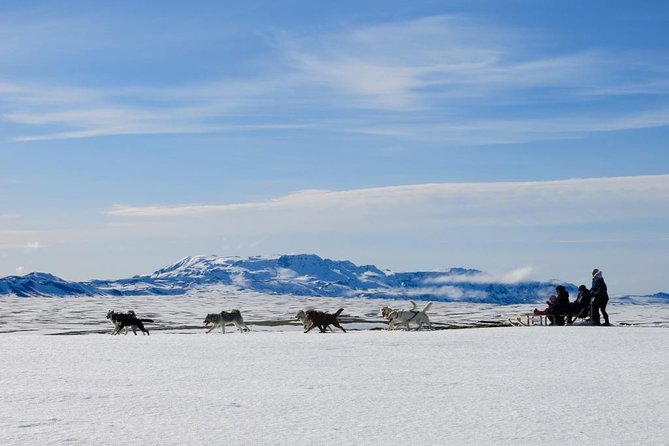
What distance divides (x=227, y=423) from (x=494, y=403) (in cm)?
357

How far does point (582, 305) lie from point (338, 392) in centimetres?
1652

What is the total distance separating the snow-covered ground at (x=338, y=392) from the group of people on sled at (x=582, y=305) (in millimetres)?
5703

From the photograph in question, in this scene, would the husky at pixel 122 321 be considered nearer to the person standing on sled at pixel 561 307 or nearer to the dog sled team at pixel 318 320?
the dog sled team at pixel 318 320

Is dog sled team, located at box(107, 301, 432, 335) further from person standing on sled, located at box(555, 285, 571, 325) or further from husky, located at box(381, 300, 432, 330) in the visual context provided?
person standing on sled, located at box(555, 285, 571, 325)

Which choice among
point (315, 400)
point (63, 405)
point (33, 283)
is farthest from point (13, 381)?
point (33, 283)

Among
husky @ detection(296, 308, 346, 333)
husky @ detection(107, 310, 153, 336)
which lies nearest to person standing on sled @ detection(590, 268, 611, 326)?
husky @ detection(296, 308, 346, 333)

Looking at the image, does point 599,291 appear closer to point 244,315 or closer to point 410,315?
point 410,315

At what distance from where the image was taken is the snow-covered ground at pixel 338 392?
919 cm

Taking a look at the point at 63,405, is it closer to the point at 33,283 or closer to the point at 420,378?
the point at 420,378

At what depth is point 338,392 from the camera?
39.7 ft

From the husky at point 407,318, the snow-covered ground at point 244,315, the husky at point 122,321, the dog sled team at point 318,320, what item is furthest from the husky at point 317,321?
the snow-covered ground at point 244,315

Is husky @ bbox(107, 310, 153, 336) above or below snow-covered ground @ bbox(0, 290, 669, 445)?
above

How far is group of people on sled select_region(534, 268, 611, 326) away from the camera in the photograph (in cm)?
2567

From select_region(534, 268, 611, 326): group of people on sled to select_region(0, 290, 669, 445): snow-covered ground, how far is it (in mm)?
5703
